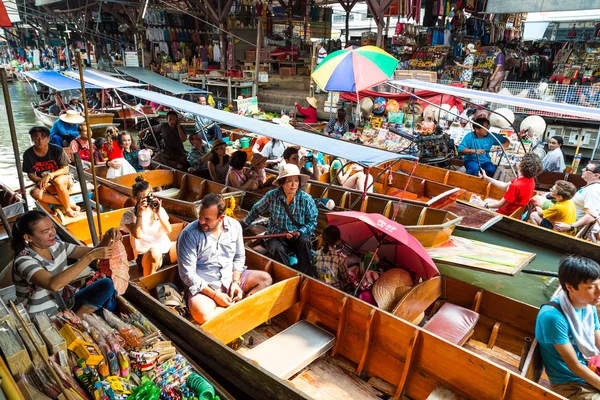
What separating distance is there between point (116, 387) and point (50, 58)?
33.3 meters

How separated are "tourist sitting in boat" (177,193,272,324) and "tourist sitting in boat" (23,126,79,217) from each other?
9.97ft

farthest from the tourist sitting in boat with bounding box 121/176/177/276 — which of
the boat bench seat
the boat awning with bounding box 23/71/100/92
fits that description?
the boat awning with bounding box 23/71/100/92

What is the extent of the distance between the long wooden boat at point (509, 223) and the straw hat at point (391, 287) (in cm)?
228

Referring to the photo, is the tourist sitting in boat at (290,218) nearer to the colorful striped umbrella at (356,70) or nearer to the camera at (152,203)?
the camera at (152,203)

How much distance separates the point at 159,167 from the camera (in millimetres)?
7551

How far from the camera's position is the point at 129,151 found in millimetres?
7660

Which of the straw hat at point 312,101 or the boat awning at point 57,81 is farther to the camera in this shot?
the straw hat at point 312,101

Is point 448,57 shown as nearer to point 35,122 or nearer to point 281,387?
point 281,387

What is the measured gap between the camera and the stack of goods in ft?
6.68

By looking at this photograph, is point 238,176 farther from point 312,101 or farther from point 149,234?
point 312,101

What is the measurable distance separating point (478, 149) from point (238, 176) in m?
4.52

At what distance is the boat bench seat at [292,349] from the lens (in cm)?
320

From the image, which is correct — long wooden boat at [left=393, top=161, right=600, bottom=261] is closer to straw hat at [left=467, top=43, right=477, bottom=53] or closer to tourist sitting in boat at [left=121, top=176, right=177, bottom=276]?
tourist sitting in boat at [left=121, top=176, right=177, bottom=276]

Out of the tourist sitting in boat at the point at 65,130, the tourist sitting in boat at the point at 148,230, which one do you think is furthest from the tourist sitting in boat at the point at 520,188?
the tourist sitting in boat at the point at 65,130
